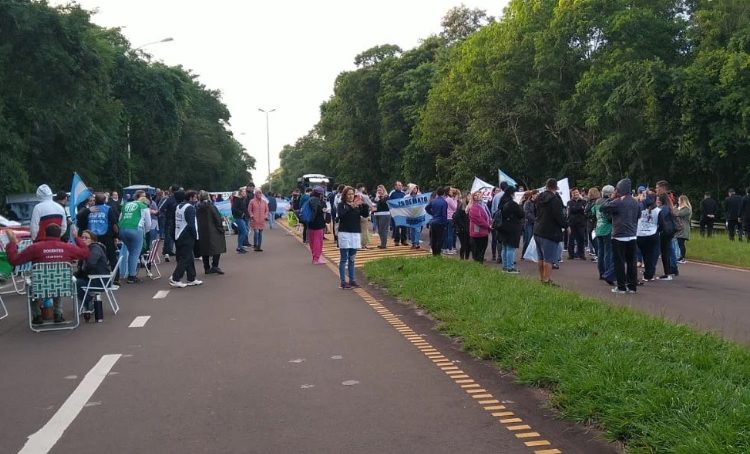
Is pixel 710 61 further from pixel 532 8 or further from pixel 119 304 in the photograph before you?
pixel 119 304

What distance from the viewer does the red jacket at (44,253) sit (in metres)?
9.77

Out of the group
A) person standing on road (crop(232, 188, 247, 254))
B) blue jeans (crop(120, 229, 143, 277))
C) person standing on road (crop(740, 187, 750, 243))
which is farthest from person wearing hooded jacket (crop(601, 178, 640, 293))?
person standing on road (crop(740, 187, 750, 243))

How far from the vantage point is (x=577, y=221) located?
1758 cm

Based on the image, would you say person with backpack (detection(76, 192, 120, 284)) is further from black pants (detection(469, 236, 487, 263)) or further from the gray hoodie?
the gray hoodie

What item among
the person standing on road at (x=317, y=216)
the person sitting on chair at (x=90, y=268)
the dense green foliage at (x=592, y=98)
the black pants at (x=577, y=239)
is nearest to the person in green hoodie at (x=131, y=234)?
the person standing on road at (x=317, y=216)

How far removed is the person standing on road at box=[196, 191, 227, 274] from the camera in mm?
16156

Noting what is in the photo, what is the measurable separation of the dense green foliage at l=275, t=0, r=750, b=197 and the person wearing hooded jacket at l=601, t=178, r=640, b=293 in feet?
62.7

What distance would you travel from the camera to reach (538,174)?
152 ft

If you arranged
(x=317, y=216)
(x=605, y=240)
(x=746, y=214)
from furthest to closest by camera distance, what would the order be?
(x=746, y=214)
(x=317, y=216)
(x=605, y=240)

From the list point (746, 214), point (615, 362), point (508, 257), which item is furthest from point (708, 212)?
Answer: point (615, 362)

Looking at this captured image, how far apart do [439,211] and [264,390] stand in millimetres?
11252

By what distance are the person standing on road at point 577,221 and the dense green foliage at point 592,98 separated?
1422 cm

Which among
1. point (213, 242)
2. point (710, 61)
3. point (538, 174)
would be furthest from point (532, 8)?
point (213, 242)

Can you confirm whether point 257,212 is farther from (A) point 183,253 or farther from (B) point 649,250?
(B) point 649,250
